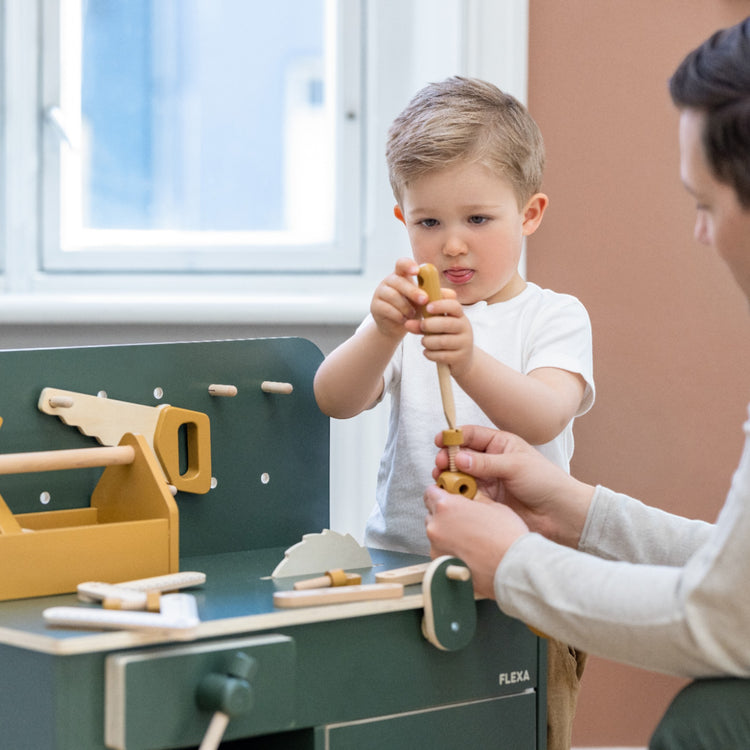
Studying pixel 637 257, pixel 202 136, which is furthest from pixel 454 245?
pixel 202 136

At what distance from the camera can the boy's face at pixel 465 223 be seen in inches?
48.2

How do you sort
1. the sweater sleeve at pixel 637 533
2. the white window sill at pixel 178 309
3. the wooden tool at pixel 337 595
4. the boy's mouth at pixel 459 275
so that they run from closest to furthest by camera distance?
1. the wooden tool at pixel 337 595
2. the sweater sleeve at pixel 637 533
3. the boy's mouth at pixel 459 275
4. the white window sill at pixel 178 309

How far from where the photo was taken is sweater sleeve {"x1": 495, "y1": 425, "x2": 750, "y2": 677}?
828 mm

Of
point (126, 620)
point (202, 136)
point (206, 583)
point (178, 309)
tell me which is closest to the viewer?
point (126, 620)

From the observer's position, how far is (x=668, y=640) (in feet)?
2.79

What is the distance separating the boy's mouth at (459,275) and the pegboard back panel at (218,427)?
0.62 ft

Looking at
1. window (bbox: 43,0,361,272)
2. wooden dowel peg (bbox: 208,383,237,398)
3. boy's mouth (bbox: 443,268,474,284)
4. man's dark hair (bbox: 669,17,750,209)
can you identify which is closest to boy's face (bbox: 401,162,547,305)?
boy's mouth (bbox: 443,268,474,284)

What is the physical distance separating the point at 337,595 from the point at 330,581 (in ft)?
0.18

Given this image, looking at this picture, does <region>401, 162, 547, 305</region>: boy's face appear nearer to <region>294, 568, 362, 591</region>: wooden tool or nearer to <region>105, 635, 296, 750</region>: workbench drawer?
<region>294, 568, 362, 591</region>: wooden tool

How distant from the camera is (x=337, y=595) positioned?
3.08 ft

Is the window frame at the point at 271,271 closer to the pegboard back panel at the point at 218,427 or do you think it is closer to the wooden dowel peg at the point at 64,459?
the pegboard back panel at the point at 218,427

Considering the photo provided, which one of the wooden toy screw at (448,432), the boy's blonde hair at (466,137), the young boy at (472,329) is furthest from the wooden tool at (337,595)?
the boy's blonde hair at (466,137)

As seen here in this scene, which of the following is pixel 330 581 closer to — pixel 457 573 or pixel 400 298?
pixel 457 573

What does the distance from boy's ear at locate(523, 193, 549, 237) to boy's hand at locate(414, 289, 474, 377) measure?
276 mm
